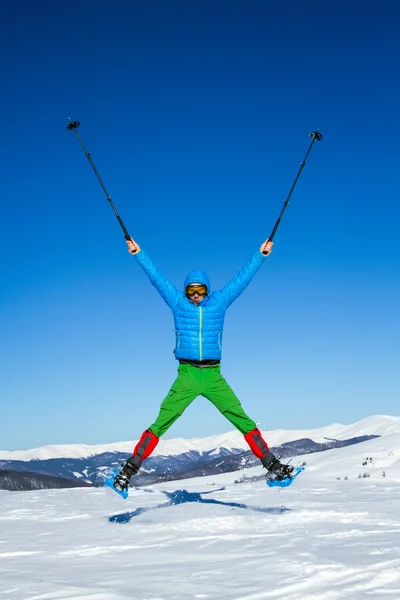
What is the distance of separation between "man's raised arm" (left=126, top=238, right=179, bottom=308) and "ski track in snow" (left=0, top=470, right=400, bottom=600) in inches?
109

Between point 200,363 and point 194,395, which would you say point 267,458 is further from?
point 200,363

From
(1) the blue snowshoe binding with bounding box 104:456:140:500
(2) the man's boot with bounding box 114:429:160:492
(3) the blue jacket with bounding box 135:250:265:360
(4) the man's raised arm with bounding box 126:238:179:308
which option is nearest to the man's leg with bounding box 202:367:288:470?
(3) the blue jacket with bounding box 135:250:265:360

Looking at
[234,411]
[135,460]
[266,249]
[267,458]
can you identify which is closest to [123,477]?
[135,460]

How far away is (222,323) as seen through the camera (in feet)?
26.7

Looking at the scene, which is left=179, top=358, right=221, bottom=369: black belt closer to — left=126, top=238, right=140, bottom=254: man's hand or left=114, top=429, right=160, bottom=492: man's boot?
left=114, top=429, right=160, bottom=492: man's boot

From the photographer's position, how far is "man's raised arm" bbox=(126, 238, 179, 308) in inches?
322

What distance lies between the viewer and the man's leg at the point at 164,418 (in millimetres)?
7824

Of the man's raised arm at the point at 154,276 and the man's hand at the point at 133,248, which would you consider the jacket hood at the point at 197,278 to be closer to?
the man's raised arm at the point at 154,276

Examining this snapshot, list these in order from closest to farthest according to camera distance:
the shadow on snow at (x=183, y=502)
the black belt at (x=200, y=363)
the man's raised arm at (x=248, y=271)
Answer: the shadow on snow at (x=183, y=502) < the black belt at (x=200, y=363) < the man's raised arm at (x=248, y=271)

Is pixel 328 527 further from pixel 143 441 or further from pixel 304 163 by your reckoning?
pixel 304 163

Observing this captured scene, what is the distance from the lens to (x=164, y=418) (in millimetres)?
7887

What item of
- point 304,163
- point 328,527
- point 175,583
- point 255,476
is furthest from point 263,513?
point 255,476

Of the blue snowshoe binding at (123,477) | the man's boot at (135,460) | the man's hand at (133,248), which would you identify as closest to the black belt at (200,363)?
the man's boot at (135,460)

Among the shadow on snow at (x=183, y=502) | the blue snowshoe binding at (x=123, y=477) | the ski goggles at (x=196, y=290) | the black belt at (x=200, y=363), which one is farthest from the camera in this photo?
the ski goggles at (x=196, y=290)
